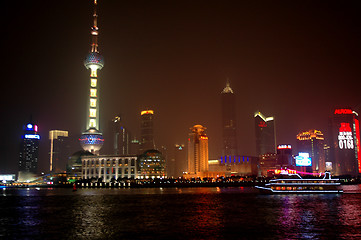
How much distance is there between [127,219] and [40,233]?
1531 cm

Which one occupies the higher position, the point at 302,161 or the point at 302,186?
the point at 302,161

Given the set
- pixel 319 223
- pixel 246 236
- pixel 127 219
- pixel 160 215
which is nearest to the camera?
pixel 246 236

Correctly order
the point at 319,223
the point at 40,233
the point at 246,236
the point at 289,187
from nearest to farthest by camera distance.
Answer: the point at 246,236
the point at 40,233
the point at 319,223
the point at 289,187

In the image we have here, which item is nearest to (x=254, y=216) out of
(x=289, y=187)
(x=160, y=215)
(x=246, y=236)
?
(x=160, y=215)

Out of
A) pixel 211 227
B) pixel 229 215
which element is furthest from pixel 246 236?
pixel 229 215

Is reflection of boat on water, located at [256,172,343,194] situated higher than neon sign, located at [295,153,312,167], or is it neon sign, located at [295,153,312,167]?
neon sign, located at [295,153,312,167]

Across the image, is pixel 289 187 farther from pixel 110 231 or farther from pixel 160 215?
pixel 110 231

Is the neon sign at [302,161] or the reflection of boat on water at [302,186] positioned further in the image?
the neon sign at [302,161]

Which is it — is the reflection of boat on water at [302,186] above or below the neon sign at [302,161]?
below

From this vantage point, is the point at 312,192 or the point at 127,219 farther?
the point at 312,192

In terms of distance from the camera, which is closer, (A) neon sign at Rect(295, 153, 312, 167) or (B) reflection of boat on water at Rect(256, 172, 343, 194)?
(B) reflection of boat on water at Rect(256, 172, 343, 194)

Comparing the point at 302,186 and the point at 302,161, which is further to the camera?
the point at 302,161

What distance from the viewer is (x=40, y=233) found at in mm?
44750

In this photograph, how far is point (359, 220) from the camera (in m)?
52.5
